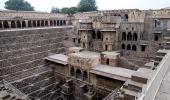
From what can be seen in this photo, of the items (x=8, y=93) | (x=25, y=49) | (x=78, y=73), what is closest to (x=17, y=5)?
(x=25, y=49)

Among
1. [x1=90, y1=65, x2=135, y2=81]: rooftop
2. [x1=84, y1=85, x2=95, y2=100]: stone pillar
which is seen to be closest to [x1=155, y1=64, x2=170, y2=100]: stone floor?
[x1=90, y1=65, x2=135, y2=81]: rooftop

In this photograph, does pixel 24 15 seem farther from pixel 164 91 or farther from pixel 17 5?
pixel 164 91

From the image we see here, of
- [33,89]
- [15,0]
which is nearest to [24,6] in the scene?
[15,0]

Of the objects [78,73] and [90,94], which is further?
[78,73]

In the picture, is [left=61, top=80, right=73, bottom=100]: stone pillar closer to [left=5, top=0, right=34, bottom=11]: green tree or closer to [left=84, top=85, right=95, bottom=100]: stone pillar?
[left=84, top=85, right=95, bottom=100]: stone pillar

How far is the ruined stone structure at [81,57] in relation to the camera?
1767 centimetres

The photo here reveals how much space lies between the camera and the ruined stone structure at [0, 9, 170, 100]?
696 inches

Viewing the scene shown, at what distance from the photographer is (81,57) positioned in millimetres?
19000

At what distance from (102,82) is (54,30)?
14810 millimetres

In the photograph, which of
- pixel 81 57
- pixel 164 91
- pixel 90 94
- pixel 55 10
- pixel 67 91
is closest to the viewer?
pixel 164 91

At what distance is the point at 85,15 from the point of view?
3444cm

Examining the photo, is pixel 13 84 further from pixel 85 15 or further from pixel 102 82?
pixel 85 15

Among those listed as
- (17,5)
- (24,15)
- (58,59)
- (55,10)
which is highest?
(17,5)

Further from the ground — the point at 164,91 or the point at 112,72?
the point at 164,91
